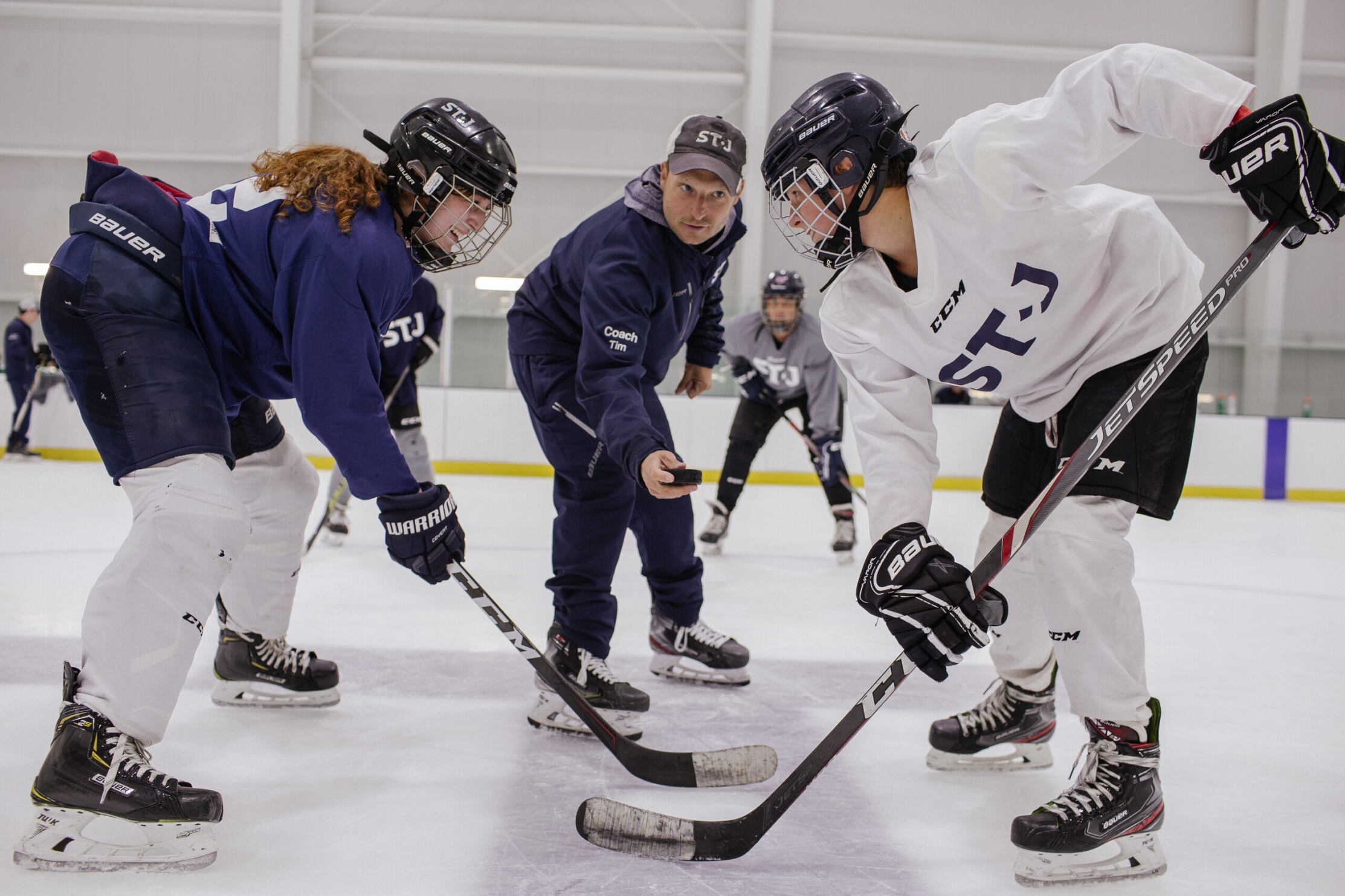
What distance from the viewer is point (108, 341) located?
56.1 inches

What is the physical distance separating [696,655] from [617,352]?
0.86 meters

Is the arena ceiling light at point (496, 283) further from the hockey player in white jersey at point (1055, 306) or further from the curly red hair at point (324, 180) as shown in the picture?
the hockey player in white jersey at point (1055, 306)

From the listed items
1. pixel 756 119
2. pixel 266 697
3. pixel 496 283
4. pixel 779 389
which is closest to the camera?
pixel 266 697

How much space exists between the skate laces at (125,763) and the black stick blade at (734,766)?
840mm

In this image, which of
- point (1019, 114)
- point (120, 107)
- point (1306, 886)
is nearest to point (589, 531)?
point (1019, 114)

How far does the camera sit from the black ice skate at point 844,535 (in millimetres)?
4164

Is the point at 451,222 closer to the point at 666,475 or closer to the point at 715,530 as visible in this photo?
the point at 666,475

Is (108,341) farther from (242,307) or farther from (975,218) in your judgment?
(975,218)

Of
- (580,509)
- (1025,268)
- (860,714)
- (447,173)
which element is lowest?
(860,714)

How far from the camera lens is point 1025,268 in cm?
142

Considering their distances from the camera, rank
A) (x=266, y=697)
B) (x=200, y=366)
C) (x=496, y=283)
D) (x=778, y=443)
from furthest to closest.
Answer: (x=496, y=283), (x=778, y=443), (x=266, y=697), (x=200, y=366)

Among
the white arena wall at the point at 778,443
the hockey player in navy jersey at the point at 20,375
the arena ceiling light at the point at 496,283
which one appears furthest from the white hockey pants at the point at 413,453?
the arena ceiling light at the point at 496,283

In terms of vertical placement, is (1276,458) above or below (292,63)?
below

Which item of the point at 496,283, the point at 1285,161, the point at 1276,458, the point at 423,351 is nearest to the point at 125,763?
the point at 1285,161
